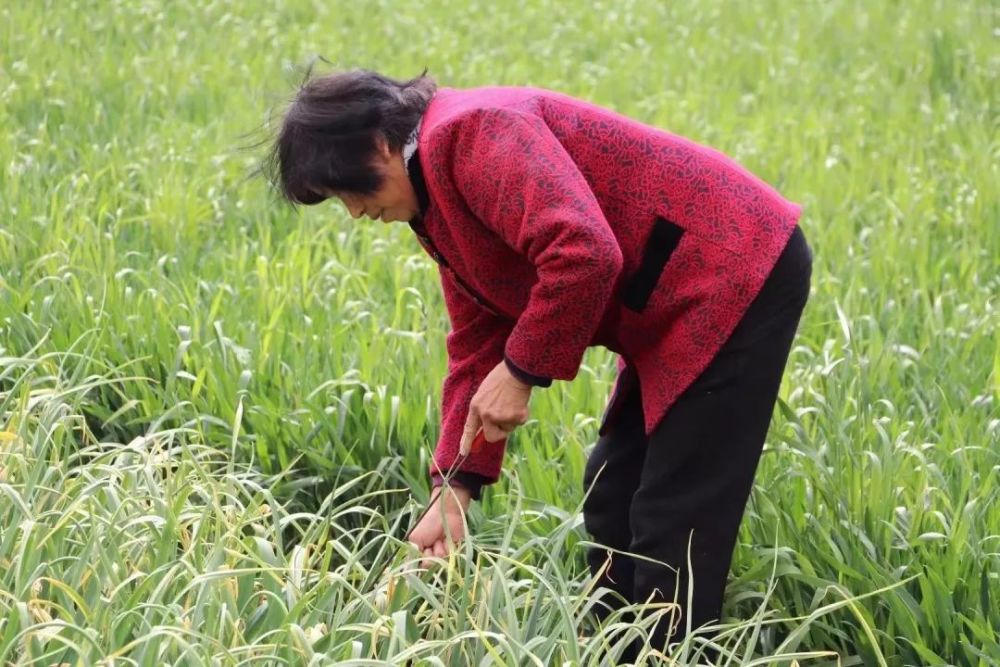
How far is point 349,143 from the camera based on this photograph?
2.14 meters

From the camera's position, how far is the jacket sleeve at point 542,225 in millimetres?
2014

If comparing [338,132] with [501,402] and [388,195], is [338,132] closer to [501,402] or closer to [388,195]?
[388,195]

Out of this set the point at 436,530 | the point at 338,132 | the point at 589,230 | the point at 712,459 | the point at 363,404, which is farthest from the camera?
the point at 363,404

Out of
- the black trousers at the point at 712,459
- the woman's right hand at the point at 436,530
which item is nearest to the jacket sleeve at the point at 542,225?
the black trousers at the point at 712,459

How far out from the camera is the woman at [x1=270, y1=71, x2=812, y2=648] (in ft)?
6.81

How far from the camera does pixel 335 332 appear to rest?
3473 mm

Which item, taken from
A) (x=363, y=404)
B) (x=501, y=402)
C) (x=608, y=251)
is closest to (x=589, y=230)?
(x=608, y=251)

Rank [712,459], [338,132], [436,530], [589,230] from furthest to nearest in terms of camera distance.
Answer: [436,530]
[712,459]
[338,132]
[589,230]

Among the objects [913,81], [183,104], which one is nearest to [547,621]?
[183,104]

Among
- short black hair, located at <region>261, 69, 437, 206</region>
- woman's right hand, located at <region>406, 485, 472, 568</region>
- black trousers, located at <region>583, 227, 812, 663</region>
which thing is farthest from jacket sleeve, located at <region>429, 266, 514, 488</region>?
short black hair, located at <region>261, 69, 437, 206</region>

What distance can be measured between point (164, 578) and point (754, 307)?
0.95 meters

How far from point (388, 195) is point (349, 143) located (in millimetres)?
100

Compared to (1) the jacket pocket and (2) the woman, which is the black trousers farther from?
(1) the jacket pocket

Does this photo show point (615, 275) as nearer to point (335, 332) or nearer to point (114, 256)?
point (335, 332)
